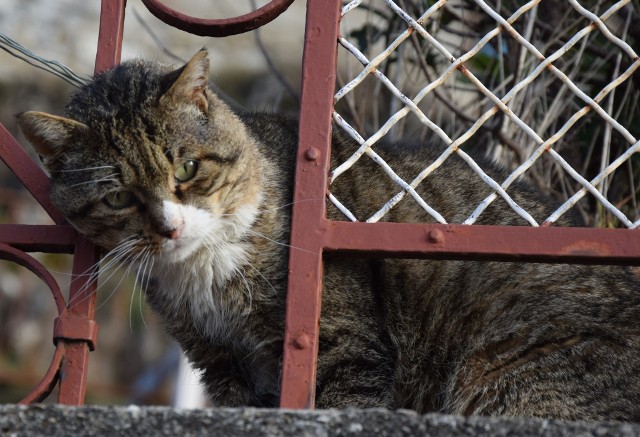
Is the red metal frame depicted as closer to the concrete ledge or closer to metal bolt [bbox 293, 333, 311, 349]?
metal bolt [bbox 293, 333, 311, 349]

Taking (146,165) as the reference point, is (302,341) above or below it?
below

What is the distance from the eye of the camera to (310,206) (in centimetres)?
263

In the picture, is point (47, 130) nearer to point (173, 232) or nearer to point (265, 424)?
point (173, 232)

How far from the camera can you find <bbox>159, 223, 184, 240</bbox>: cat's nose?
2994mm

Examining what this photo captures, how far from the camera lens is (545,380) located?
3043 mm

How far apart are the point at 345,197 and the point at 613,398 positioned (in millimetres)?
1094


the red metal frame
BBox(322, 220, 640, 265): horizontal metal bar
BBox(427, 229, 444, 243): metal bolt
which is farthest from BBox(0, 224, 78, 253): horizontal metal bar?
BBox(427, 229, 444, 243): metal bolt

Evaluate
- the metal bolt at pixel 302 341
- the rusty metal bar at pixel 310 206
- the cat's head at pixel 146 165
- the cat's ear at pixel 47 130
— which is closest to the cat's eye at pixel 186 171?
the cat's head at pixel 146 165

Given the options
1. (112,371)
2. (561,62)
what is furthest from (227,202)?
(112,371)

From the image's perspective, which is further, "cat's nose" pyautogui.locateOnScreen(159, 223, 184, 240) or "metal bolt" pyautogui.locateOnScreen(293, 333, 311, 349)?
"cat's nose" pyautogui.locateOnScreen(159, 223, 184, 240)

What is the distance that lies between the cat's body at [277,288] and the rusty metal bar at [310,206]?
20.5 inches

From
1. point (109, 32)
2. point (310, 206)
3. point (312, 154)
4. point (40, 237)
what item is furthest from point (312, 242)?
point (109, 32)

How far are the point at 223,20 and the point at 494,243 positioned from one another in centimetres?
98

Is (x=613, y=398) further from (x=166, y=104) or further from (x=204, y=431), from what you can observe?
(x=166, y=104)
